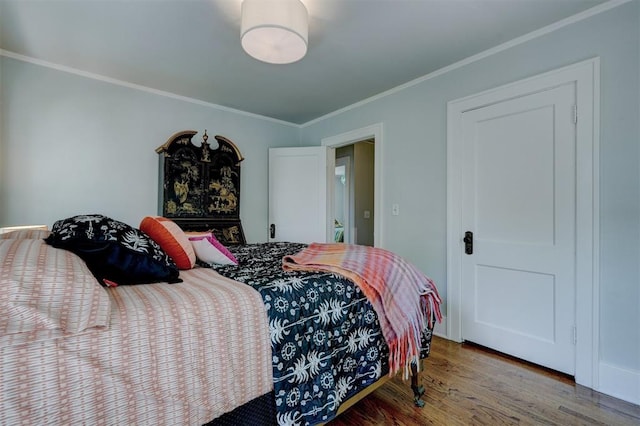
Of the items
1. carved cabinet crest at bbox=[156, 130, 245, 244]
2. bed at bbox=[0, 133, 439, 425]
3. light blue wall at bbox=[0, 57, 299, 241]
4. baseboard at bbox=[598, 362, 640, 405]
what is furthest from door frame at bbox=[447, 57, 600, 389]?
light blue wall at bbox=[0, 57, 299, 241]

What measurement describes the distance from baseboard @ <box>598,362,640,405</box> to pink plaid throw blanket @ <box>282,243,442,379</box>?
3.90 ft

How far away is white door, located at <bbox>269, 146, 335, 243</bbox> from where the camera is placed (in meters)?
3.98

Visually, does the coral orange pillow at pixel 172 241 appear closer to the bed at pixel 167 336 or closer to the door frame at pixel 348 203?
the bed at pixel 167 336

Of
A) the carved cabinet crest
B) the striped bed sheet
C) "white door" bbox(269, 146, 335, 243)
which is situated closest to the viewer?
the striped bed sheet

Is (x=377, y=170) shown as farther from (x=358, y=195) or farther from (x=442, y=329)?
(x=358, y=195)

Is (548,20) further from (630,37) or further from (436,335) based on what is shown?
(436,335)

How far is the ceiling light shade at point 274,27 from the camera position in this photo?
1.59 m

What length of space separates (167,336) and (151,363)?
0.08m

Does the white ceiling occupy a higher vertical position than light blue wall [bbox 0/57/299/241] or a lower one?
higher

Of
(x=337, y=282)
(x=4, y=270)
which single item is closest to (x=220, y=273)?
(x=337, y=282)

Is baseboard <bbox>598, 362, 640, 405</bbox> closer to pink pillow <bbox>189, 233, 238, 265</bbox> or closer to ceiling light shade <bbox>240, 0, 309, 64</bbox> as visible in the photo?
pink pillow <bbox>189, 233, 238, 265</bbox>

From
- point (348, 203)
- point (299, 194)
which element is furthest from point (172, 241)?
point (348, 203)

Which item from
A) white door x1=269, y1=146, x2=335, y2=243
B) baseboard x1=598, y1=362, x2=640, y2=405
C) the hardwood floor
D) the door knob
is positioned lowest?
the hardwood floor

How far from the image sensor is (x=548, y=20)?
80.4 inches
